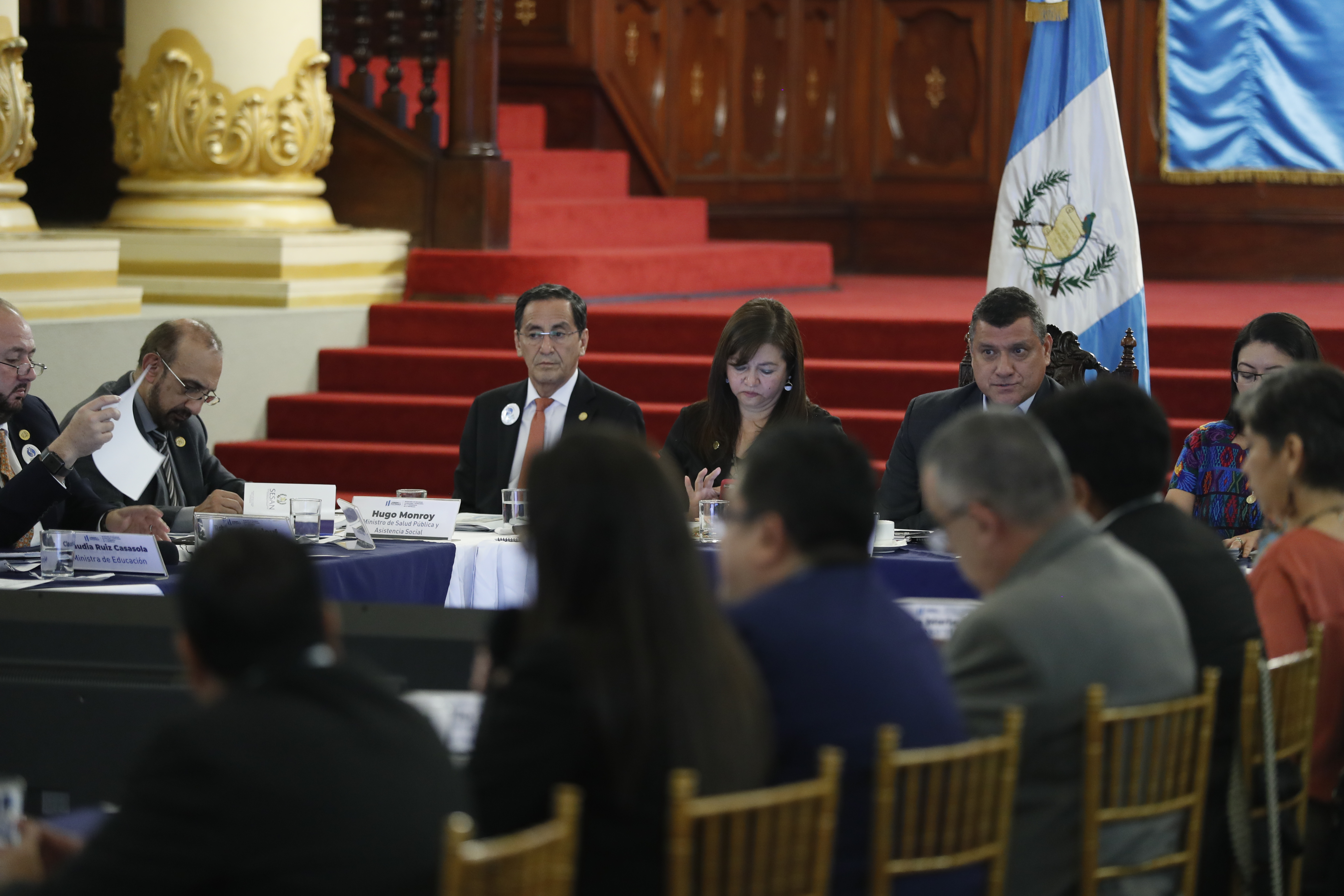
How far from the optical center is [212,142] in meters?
7.14

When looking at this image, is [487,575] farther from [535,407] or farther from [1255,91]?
[1255,91]

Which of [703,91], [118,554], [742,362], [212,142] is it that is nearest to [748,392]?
[742,362]

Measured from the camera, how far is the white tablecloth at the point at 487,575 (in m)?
3.89

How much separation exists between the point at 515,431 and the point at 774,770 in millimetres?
2833

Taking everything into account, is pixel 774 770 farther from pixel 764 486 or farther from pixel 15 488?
pixel 15 488

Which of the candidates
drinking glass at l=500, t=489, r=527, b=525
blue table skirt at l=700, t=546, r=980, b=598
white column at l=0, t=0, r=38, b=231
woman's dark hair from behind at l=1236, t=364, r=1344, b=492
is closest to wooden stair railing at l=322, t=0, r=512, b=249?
white column at l=0, t=0, r=38, b=231

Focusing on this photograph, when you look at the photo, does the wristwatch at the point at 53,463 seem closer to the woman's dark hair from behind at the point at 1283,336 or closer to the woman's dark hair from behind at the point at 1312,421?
the woman's dark hair from behind at the point at 1312,421

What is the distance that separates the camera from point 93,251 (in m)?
6.30

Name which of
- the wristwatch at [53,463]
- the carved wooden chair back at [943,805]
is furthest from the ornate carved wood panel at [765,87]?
the carved wooden chair back at [943,805]

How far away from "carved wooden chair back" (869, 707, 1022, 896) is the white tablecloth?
177 centimetres

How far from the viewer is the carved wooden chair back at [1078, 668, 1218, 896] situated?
2.35 meters

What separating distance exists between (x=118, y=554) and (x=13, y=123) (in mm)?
3203

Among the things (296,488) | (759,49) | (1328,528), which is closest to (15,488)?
(296,488)

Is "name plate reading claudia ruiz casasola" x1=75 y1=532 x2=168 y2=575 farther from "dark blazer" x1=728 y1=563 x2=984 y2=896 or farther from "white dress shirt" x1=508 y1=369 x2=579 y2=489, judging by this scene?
"dark blazer" x1=728 y1=563 x2=984 y2=896
